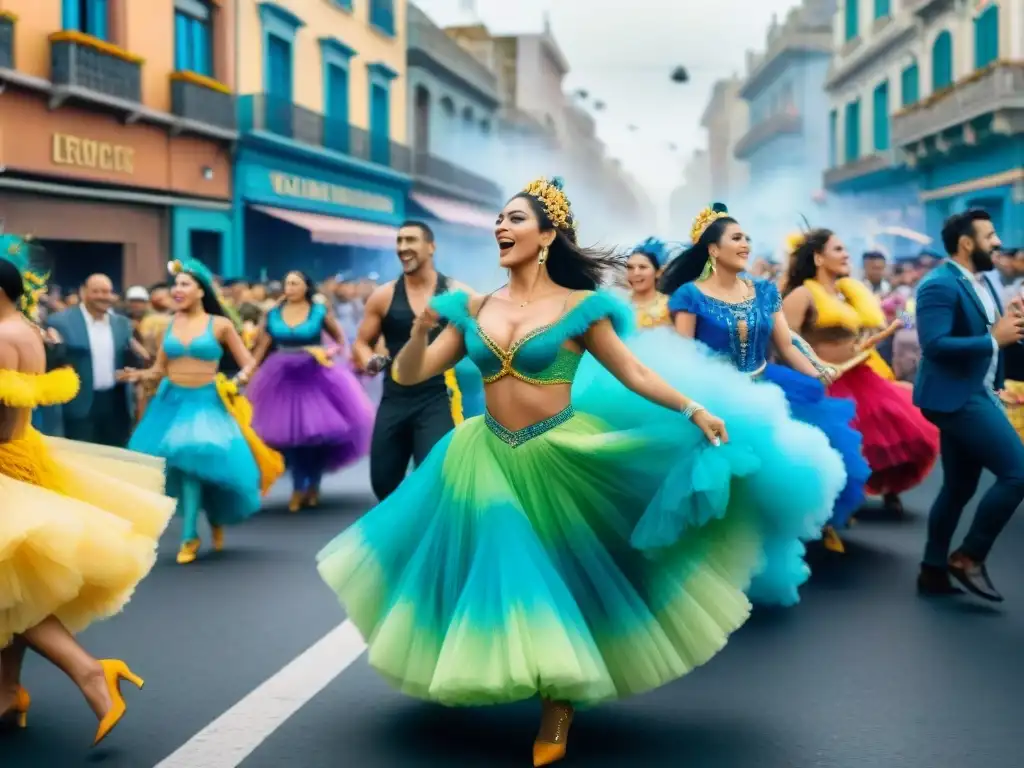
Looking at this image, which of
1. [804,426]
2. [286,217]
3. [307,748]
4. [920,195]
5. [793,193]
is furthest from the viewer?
[793,193]

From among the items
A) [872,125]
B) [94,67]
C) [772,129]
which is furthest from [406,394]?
[772,129]

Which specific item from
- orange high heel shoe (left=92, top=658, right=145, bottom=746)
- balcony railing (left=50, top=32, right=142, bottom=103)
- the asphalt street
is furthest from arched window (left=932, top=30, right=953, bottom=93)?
Result: orange high heel shoe (left=92, top=658, right=145, bottom=746)

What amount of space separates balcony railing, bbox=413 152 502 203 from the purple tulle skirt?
30.2m

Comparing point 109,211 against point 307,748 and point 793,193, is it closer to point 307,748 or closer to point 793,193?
point 307,748

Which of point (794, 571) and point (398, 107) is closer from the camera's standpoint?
point (794, 571)

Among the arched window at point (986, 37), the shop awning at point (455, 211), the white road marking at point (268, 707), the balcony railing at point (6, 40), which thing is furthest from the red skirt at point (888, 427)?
the shop awning at point (455, 211)

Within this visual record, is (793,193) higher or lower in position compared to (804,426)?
higher

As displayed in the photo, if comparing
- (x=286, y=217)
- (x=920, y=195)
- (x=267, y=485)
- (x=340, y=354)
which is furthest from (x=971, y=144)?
(x=267, y=485)

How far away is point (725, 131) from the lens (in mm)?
124188

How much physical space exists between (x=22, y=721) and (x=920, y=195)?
36.2m

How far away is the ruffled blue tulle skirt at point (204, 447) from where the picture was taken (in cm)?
881

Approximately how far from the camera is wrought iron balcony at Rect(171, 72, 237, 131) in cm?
2481

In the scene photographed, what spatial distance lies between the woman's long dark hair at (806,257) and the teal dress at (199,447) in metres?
4.00

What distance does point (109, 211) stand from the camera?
22719mm
